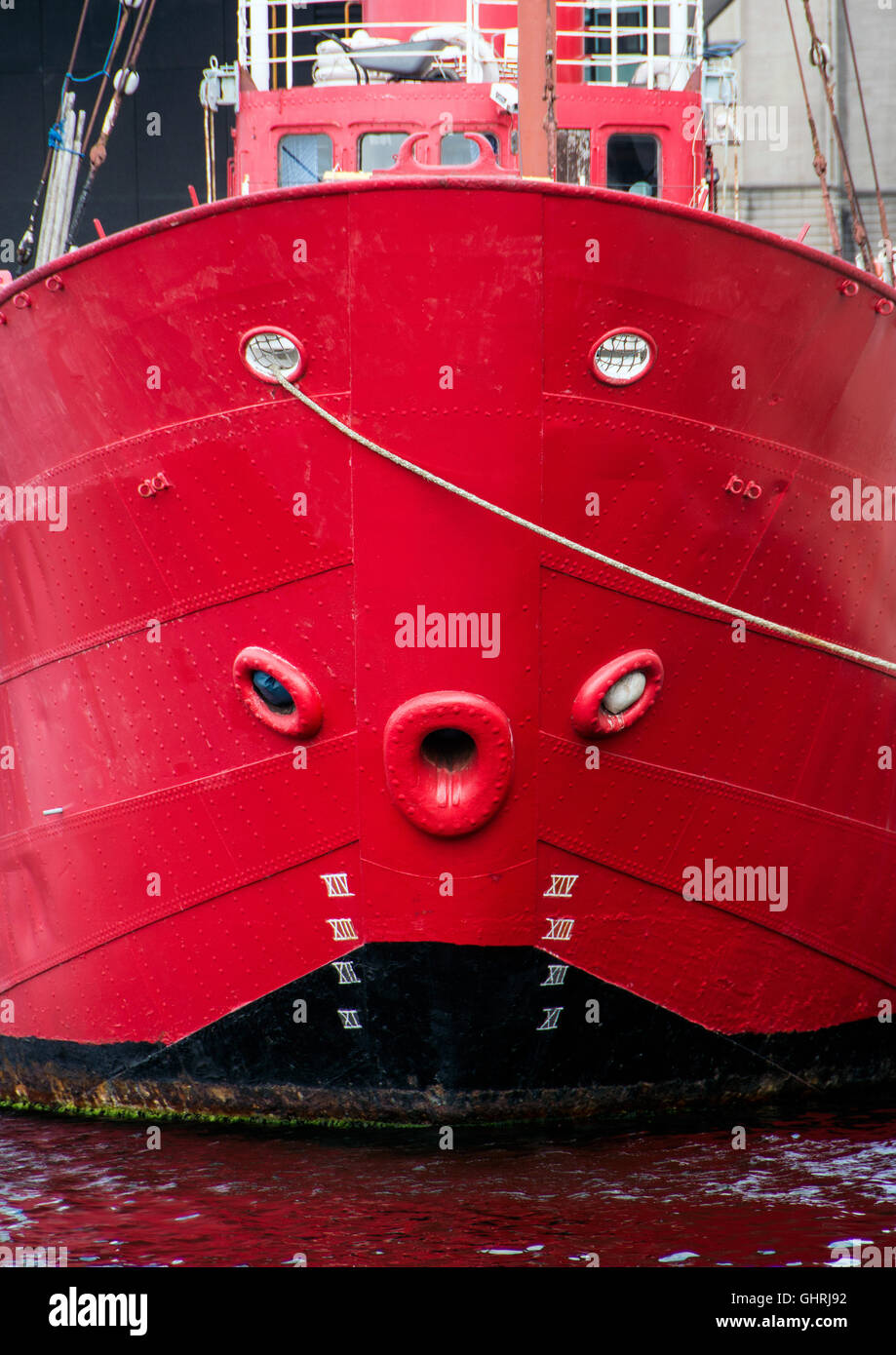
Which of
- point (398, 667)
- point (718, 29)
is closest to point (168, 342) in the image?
point (398, 667)

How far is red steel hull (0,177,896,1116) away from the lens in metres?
7.34

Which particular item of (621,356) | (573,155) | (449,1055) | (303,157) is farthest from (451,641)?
(303,157)

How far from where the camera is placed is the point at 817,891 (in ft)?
27.7

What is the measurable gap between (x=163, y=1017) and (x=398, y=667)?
90.7 inches

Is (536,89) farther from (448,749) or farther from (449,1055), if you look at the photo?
(449,1055)

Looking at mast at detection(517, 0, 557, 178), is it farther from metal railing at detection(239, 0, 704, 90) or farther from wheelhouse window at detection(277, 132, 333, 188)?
wheelhouse window at detection(277, 132, 333, 188)

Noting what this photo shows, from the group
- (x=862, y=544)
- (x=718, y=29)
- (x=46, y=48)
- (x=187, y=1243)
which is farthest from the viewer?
(x=718, y=29)

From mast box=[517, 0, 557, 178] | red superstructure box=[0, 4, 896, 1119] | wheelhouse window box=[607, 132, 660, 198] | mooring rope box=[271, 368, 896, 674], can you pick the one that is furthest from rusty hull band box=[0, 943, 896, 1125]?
wheelhouse window box=[607, 132, 660, 198]

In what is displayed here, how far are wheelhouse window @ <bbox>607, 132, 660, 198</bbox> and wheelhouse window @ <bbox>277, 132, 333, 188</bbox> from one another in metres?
1.86

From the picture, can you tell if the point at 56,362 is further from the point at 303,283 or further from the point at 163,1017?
the point at 163,1017

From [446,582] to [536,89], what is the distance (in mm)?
2523

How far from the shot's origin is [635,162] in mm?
10695

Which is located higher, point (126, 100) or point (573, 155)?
point (126, 100)
